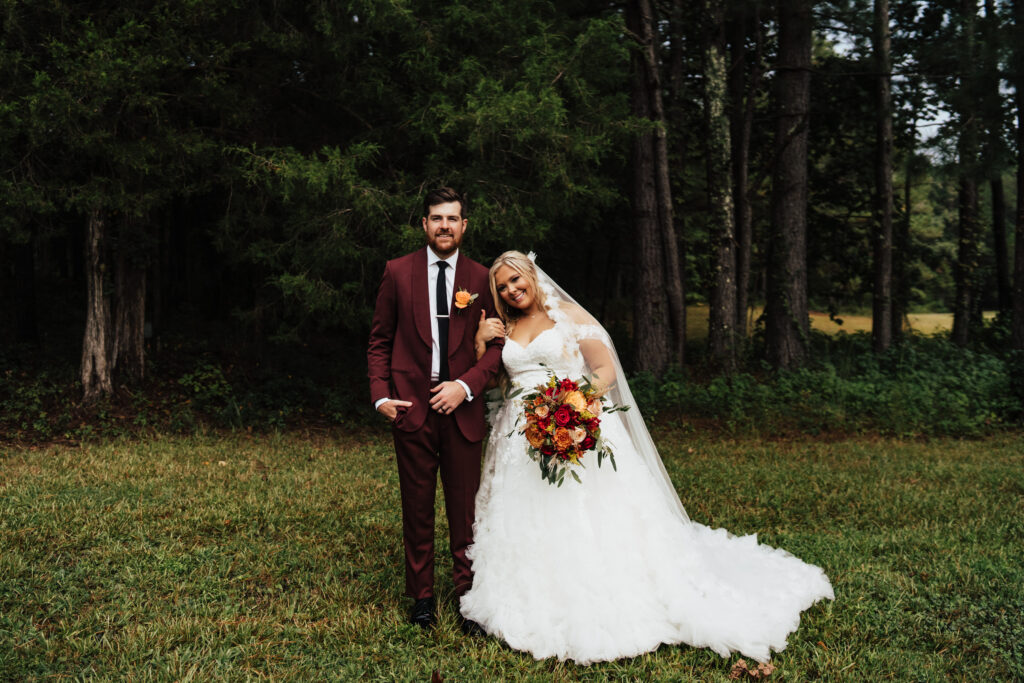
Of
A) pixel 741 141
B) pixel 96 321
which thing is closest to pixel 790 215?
pixel 741 141

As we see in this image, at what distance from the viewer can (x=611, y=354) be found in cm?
411

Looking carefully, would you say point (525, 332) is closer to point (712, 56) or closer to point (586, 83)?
point (586, 83)

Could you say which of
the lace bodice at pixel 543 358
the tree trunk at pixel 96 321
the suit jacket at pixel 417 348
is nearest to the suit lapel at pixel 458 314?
the suit jacket at pixel 417 348

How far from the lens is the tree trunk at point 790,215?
1180 cm

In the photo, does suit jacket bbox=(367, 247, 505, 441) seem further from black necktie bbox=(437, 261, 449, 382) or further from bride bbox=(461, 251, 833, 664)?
bride bbox=(461, 251, 833, 664)

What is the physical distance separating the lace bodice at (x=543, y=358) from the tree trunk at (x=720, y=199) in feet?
25.4

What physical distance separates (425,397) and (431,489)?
0.53 m

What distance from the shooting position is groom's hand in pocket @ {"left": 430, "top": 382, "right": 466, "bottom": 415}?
12.1 ft

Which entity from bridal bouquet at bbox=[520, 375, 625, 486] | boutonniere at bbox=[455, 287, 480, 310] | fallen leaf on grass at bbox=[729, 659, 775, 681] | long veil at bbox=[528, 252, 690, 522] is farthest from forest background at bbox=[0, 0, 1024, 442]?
fallen leaf on grass at bbox=[729, 659, 775, 681]

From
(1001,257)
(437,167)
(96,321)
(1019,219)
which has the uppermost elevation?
(437,167)

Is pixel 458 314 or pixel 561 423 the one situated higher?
pixel 458 314

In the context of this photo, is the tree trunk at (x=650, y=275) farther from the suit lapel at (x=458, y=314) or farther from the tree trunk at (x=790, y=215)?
the suit lapel at (x=458, y=314)

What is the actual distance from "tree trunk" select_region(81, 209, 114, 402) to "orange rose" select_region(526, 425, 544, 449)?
7897mm

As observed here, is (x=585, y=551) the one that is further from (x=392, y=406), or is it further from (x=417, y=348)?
(x=417, y=348)
